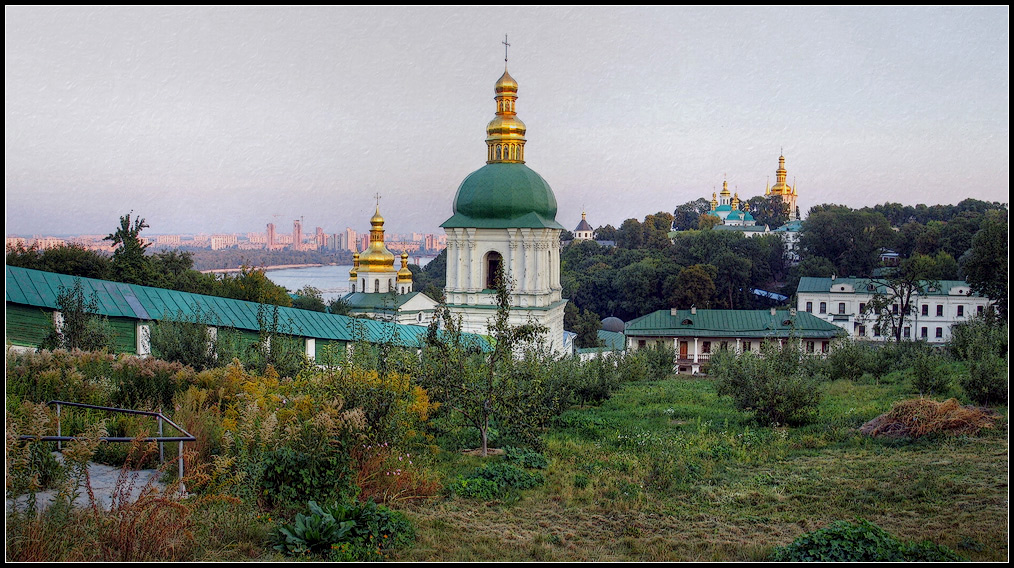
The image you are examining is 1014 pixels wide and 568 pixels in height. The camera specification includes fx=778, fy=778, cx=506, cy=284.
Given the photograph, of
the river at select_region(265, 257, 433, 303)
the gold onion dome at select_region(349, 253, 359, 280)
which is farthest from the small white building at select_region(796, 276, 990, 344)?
the gold onion dome at select_region(349, 253, 359, 280)

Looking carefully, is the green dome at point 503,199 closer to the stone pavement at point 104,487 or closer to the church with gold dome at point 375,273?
the church with gold dome at point 375,273

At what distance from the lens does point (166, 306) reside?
12500 millimetres

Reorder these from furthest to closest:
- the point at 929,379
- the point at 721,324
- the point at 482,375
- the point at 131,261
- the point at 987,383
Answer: the point at 721,324
the point at 131,261
the point at 929,379
the point at 987,383
the point at 482,375

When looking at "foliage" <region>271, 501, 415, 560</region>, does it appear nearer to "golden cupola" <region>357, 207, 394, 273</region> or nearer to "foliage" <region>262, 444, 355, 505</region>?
"foliage" <region>262, 444, 355, 505</region>

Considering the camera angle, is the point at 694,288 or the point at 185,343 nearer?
the point at 185,343

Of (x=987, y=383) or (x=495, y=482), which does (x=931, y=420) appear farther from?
(x=495, y=482)

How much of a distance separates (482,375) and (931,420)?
17.1 ft

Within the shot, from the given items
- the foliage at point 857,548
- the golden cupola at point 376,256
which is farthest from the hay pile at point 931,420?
the golden cupola at point 376,256

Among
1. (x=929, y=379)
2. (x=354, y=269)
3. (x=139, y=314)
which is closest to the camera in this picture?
(x=139, y=314)

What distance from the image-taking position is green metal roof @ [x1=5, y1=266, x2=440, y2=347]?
414 inches

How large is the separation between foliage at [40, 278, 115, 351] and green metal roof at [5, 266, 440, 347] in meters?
0.36

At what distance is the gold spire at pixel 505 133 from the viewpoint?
27.4 meters

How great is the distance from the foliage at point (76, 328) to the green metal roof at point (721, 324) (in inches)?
1306

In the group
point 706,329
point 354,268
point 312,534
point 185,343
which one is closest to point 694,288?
point 706,329
